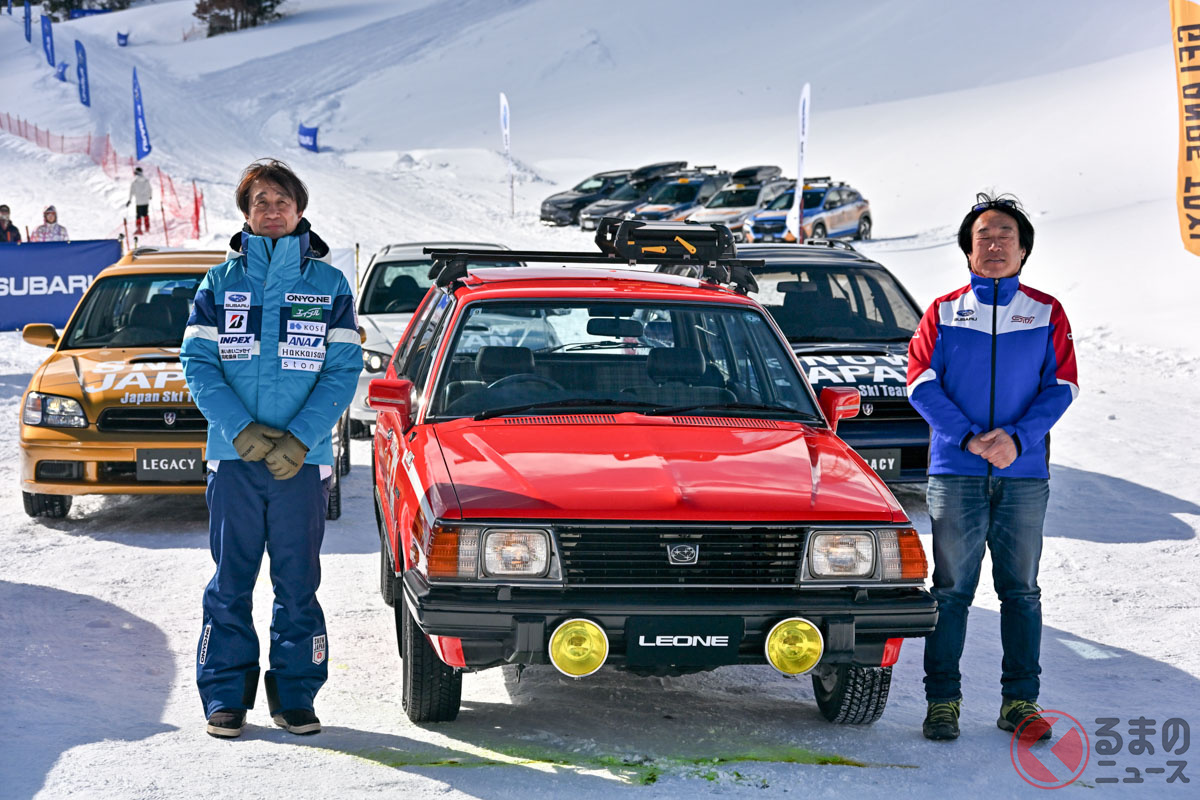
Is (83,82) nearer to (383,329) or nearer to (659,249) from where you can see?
(383,329)

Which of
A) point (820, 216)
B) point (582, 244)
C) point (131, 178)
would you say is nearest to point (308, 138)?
point (131, 178)

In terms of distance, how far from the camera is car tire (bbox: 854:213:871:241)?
3003 centimetres

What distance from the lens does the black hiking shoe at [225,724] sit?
448cm

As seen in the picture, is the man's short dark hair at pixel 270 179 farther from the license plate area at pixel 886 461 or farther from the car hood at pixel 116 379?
the license plate area at pixel 886 461

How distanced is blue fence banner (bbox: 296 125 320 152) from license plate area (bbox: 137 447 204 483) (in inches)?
1694

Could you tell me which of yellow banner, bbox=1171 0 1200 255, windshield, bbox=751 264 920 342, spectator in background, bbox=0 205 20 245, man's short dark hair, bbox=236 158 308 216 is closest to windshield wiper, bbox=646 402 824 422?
man's short dark hair, bbox=236 158 308 216

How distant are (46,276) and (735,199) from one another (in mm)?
20031

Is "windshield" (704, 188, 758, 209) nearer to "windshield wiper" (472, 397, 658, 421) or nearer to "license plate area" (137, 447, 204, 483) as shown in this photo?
"license plate area" (137, 447, 204, 483)

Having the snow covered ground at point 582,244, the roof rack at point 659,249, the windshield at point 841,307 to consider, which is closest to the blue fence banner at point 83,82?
the snow covered ground at point 582,244

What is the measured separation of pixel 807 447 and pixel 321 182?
34.6 m

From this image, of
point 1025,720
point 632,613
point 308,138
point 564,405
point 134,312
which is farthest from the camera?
point 308,138

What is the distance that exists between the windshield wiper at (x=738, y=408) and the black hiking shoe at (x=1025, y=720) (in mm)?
1266

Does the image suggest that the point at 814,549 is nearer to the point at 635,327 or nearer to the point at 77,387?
the point at 635,327

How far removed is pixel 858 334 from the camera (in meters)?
9.19
